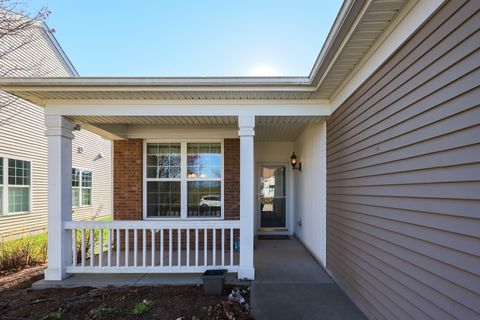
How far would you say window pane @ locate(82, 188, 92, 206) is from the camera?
11.7m

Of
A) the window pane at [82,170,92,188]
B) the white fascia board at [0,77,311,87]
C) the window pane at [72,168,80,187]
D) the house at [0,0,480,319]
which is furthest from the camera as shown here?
the window pane at [82,170,92,188]

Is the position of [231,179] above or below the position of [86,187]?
above

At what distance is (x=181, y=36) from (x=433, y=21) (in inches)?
295

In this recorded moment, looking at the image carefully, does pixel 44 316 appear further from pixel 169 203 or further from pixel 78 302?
pixel 169 203

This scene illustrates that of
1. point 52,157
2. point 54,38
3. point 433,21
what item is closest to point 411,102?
point 433,21

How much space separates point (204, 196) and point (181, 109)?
246 centimetres

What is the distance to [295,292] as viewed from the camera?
371 cm

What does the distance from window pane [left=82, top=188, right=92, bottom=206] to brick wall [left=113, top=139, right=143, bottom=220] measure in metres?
6.79

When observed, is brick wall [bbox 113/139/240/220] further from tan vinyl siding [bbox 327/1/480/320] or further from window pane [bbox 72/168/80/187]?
window pane [bbox 72/168/80/187]

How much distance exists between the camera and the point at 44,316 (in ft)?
10.4

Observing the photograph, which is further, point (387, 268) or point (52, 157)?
point (52, 157)

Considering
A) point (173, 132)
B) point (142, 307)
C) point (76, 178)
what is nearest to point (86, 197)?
point (76, 178)

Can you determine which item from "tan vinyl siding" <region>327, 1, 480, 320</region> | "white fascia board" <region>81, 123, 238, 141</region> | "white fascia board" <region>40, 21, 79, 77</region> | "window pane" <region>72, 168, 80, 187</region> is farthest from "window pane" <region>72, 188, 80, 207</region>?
"tan vinyl siding" <region>327, 1, 480, 320</region>

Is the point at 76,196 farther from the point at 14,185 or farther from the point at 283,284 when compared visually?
the point at 283,284
